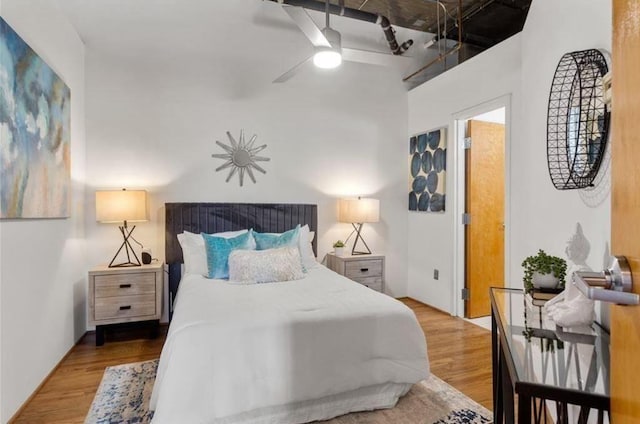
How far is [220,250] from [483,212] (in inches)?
111

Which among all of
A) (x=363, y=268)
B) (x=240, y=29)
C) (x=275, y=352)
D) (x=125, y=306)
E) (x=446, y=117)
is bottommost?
(x=125, y=306)

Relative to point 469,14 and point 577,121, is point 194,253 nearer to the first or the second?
point 577,121

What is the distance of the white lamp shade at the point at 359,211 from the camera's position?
13.1 feet

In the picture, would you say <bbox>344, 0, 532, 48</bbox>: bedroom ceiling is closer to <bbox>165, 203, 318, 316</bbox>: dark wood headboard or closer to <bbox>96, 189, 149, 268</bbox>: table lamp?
<bbox>165, 203, 318, 316</bbox>: dark wood headboard

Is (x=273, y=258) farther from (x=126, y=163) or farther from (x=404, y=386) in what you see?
(x=126, y=163)

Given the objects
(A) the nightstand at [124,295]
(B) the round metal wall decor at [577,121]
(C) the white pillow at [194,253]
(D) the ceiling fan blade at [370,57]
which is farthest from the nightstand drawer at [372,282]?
(B) the round metal wall decor at [577,121]

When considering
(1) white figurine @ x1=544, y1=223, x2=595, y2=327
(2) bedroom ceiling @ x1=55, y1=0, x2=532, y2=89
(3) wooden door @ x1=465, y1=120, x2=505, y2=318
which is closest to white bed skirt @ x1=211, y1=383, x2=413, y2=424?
(1) white figurine @ x1=544, y1=223, x2=595, y2=327

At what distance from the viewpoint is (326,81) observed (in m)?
4.28

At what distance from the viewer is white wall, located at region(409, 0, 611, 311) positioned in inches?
64.1

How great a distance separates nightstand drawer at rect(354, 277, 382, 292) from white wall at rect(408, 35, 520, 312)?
0.69 meters

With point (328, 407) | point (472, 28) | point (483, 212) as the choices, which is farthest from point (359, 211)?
point (472, 28)

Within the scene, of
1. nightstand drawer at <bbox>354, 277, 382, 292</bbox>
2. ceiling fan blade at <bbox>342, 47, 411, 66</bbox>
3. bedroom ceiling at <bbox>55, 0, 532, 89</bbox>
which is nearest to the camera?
ceiling fan blade at <bbox>342, 47, 411, 66</bbox>

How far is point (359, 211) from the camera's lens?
3.99m

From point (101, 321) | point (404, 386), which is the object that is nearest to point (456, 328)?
point (404, 386)
